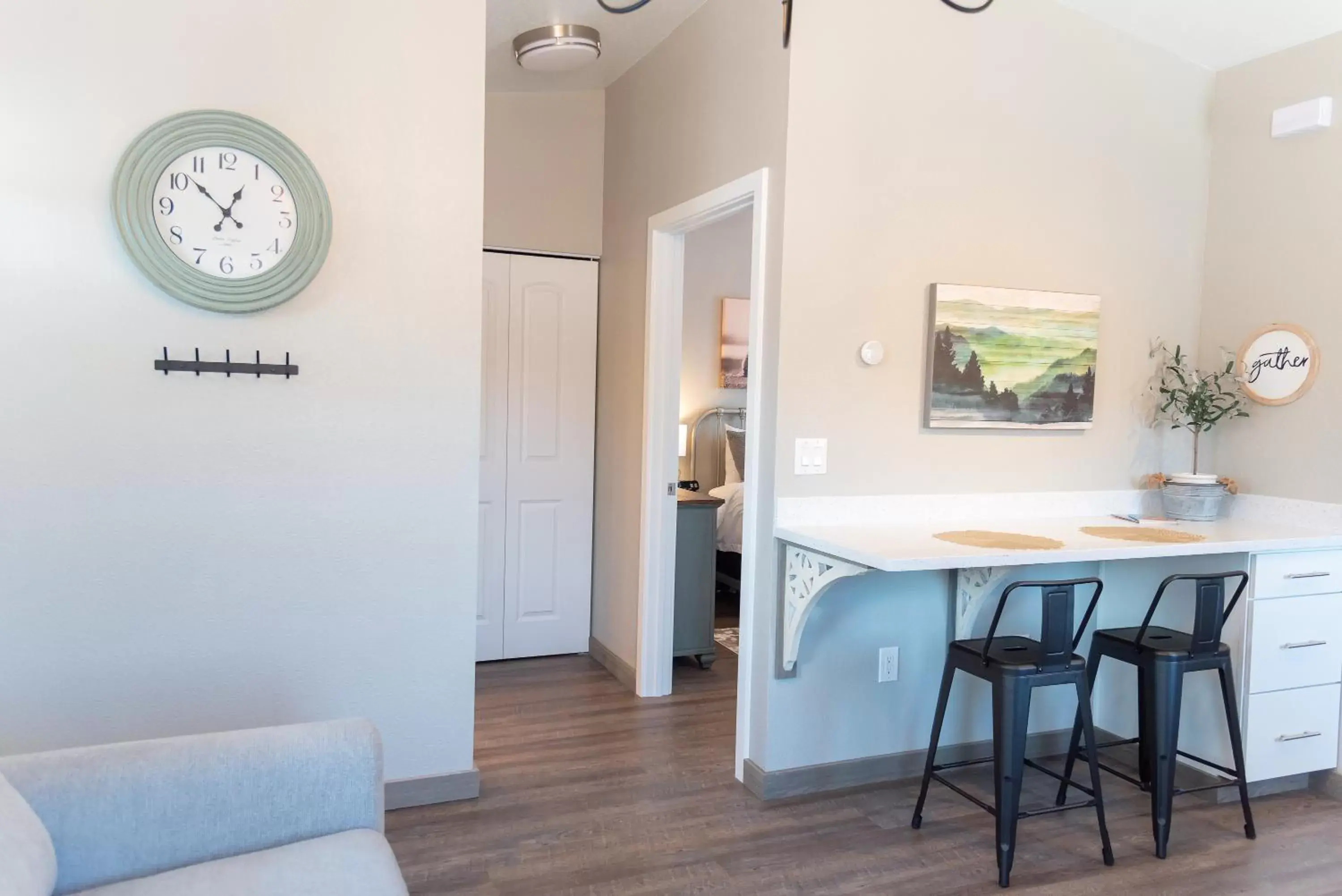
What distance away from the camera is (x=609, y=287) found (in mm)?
4352

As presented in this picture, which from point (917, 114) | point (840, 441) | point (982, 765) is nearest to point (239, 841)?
point (840, 441)

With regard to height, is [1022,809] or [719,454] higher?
[719,454]

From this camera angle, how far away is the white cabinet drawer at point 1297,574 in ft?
9.81

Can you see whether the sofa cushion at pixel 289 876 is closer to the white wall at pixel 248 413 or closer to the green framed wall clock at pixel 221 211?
the white wall at pixel 248 413

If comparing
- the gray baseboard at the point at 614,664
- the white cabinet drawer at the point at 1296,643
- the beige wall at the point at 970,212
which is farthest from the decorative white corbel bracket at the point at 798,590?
the white cabinet drawer at the point at 1296,643

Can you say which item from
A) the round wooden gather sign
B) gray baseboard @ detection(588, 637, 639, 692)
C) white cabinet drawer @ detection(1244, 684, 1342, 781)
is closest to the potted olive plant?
the round wooden gather sign

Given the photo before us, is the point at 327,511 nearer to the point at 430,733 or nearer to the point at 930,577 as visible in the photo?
the point at 430,733

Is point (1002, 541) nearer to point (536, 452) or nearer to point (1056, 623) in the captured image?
point (1056, 623)

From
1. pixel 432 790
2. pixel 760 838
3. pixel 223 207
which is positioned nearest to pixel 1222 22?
pixel 760 838

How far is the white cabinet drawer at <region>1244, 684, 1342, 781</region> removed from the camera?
302 centimetres

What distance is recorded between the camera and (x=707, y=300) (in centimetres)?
601

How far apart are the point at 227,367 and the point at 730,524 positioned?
3.40m

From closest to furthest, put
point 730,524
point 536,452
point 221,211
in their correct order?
1. point 221,211
2. point 536,452
3. point 730,524

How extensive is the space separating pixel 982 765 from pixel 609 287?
8.30 ft
